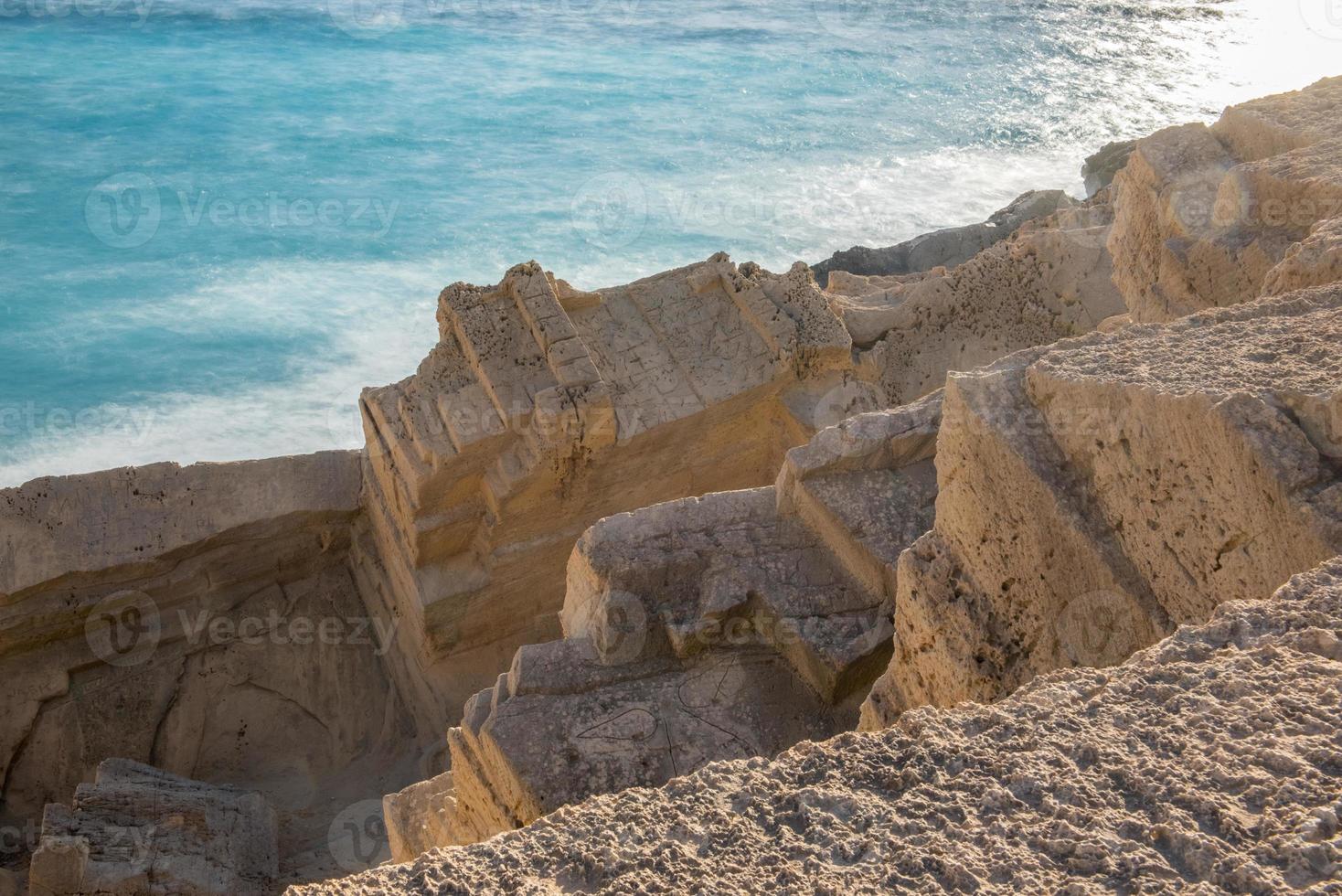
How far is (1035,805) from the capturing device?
1658mm

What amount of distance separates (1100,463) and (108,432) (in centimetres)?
1138

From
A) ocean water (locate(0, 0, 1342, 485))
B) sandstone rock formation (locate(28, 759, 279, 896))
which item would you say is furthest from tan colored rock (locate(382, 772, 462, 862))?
ocean water (locate(0, 0, 1342, 485))

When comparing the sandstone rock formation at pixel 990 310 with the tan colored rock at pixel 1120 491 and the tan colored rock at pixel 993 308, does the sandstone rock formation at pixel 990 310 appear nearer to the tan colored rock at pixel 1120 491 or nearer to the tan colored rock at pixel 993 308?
the tan colored rock at pixel 993 308

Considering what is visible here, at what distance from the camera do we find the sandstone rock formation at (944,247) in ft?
30.8

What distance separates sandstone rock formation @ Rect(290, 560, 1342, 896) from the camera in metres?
1.53

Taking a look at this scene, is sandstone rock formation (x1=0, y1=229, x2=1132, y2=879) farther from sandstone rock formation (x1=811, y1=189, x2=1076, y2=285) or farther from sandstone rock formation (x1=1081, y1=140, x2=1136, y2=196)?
sandstone rock formation (x1=1081, y1=140, x2=1136, y2=196)

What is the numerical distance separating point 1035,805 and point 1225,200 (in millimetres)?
3302

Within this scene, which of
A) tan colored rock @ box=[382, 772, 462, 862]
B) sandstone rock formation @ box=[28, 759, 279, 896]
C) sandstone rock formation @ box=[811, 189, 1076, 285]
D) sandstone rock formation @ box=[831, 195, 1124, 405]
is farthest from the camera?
sandstone rock formation @ box=[811, 189, 1076, 285]

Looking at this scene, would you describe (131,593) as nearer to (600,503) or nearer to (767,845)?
(600,503)

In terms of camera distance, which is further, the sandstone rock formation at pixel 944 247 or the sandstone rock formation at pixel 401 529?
the sandstone rock formation at pixel 944 247

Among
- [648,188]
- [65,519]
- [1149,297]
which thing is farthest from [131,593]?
[648,188]

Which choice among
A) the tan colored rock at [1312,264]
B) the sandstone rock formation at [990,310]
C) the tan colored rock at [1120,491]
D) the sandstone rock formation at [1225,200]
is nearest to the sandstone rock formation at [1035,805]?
the tan colored rock at [1120,491]

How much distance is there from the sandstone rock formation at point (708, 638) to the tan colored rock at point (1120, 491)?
2.47 ft

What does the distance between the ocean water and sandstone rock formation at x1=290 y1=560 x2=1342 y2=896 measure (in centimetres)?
1080
